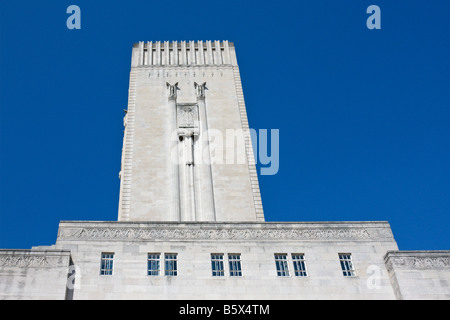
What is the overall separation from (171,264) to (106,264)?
12.0 feet

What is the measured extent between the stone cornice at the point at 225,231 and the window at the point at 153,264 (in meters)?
1.12

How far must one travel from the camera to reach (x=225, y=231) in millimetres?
33250

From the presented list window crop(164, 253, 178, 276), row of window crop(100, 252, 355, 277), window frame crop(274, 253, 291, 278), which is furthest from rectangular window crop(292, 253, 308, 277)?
window crop(164, 253, 178, 276)

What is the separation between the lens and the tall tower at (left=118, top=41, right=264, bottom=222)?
1699 inches

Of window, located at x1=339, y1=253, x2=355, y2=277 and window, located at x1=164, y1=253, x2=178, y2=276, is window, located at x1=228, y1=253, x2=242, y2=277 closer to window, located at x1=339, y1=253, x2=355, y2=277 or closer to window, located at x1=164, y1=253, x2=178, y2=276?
window, located at x1=164, y1=253, x2=178, y2=276

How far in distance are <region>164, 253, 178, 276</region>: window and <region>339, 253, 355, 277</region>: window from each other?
9640mm

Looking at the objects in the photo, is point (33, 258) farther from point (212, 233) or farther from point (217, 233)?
point (217, 233)

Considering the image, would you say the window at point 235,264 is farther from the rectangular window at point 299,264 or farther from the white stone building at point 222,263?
the rectangular window at point 299,264

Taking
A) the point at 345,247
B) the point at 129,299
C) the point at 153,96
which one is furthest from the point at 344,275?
the point at 153,96

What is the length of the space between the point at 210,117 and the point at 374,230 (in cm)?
2028

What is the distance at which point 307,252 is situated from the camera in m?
32.5

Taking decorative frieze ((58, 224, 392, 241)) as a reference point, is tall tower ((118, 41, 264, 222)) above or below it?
above
